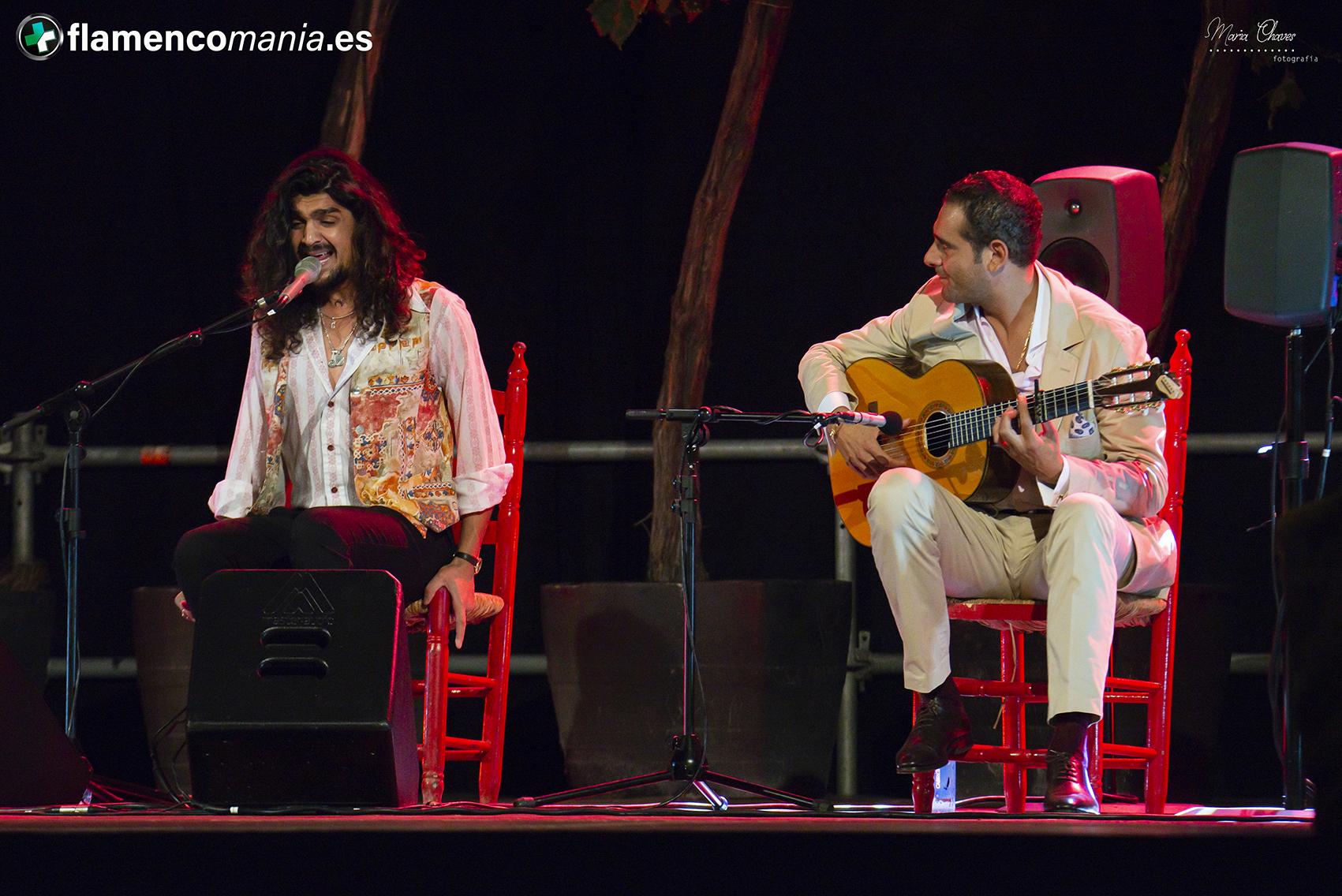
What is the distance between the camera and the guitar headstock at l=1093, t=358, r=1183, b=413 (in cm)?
274

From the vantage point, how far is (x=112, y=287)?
4.27 m

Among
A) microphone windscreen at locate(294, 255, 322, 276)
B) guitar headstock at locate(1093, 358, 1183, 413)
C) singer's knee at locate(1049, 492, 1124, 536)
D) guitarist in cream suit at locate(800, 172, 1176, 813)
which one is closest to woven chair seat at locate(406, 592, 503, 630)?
microphone windscreen at locate(294, 255, 322, 276)

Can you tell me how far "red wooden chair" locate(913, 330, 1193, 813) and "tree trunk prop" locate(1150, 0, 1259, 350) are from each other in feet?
1.90

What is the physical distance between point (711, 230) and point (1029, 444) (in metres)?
1.26

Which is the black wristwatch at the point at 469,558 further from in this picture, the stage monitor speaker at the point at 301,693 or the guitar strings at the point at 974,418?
the guitar strings at the point at 974,418

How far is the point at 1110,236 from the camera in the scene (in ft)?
11.0

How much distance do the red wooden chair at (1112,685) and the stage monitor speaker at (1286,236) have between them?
9.2 inches

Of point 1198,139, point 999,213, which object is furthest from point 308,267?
point 1198,139

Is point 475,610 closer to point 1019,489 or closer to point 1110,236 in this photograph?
point 1019,489

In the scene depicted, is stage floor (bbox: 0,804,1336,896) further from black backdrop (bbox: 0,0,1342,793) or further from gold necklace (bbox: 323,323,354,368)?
black backdrop (bbox: 0,0,1342,793)

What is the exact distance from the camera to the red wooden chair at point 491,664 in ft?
9.79

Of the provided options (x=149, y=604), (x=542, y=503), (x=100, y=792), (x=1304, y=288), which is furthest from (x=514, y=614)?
(x=1304, y=288)

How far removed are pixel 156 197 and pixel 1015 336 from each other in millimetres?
2480

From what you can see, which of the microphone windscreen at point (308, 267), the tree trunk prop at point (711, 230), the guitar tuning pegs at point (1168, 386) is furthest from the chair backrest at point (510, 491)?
the guitar tuning pegs at point (1168, 386)
